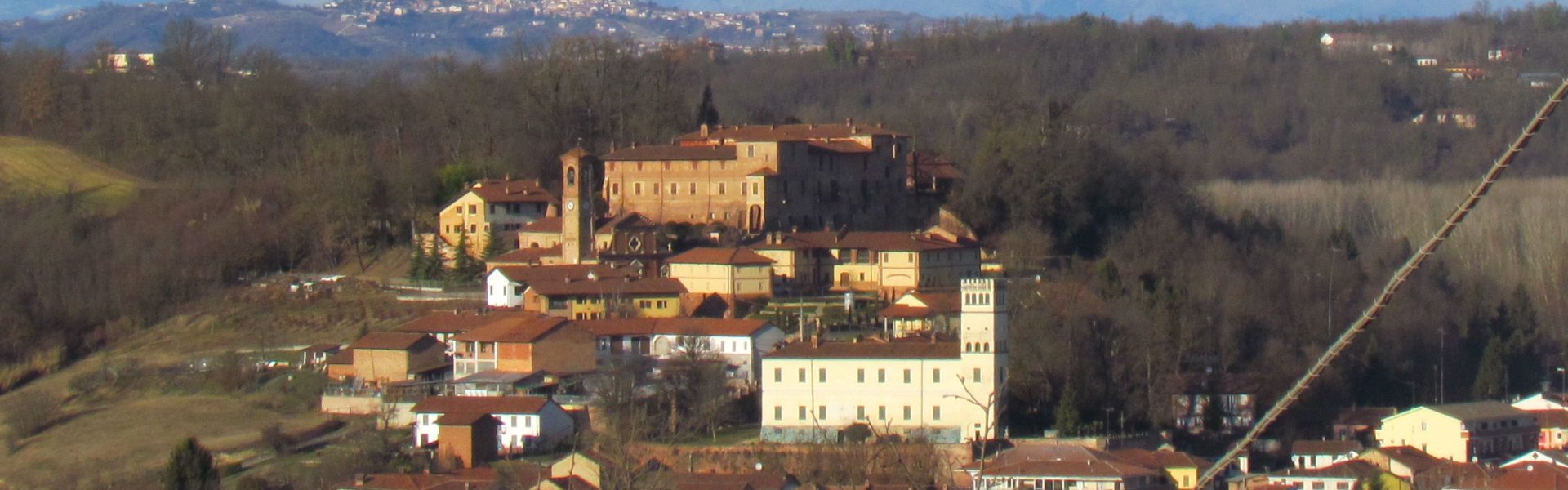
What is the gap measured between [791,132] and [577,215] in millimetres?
5726

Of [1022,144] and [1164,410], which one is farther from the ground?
[1022,144]

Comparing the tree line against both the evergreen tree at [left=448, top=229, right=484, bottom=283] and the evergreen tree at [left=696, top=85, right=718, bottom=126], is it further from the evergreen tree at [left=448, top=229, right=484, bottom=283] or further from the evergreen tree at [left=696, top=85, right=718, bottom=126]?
the evergreen tree at [left=448, top=229, right=484, bottom=283]

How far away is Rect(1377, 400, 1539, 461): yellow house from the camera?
3378 cm

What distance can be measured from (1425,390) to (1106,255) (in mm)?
6012

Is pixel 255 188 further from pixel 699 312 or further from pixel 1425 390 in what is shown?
pixel 1425 390

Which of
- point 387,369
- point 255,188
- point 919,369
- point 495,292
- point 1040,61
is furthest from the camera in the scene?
point 1040,61

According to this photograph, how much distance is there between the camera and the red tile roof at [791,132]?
147 ft

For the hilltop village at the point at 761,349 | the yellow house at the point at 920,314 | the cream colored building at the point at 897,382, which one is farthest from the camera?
the yellow house at the point at 920,314

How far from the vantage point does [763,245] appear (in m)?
40.8

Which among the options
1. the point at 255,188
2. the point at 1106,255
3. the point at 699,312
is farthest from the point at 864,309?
the point at 255,188

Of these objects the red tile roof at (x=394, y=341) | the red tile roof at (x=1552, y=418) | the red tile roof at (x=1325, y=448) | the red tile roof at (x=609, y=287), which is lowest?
the red tile roof at (x=1552, y=418)

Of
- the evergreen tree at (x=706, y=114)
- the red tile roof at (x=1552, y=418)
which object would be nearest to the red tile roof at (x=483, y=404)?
the red tile roof at (x=1552, y=418)

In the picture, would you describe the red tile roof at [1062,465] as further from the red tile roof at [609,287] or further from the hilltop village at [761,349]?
the red tile roof at [609,287]

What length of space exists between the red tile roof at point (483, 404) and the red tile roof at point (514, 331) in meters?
2.27
